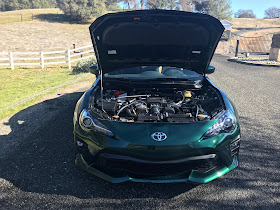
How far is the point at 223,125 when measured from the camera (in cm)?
288

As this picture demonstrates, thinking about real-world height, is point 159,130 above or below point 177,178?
above

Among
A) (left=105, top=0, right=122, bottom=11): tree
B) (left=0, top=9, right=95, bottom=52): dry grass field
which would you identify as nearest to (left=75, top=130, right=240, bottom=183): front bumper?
(left=0, top=9, right=95, bottom=52): dry grass field

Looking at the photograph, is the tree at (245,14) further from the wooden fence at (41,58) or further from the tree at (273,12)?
the wooden fence at (41,58)

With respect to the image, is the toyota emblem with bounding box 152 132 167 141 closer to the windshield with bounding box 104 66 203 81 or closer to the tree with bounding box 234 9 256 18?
the windshield with bounding box 104 66 203 81

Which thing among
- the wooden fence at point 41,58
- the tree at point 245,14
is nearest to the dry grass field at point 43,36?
the wooden fence at point 41,58

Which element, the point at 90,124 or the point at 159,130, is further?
the point at 90,124

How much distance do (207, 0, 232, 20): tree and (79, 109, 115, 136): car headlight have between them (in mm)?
60383

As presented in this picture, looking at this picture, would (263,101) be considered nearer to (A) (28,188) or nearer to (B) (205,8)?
(A) (28,188)

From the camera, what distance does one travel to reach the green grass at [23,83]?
21.9 feet

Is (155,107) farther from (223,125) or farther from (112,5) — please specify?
(112,5)

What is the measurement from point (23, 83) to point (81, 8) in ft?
132

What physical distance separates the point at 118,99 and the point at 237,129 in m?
1.81

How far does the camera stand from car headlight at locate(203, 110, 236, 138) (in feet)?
9.02

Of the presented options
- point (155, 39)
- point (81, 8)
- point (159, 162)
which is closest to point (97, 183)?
point (159, 162)
